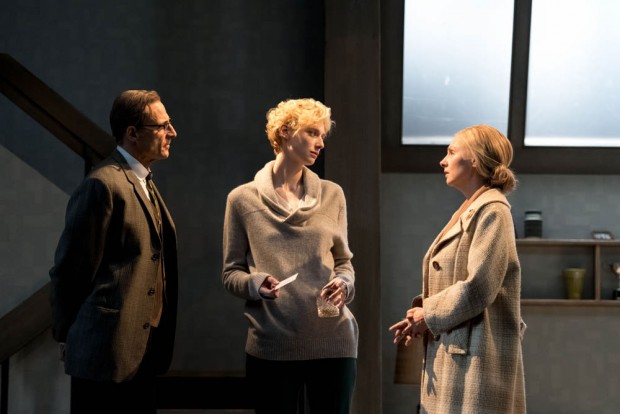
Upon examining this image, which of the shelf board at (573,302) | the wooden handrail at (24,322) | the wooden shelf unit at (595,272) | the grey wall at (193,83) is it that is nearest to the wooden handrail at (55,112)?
the wooden handrail at (24,322)

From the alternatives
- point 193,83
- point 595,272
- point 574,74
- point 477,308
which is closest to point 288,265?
point 477,308

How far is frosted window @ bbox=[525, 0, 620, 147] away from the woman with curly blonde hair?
2.39 metres

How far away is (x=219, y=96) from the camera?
15.6ft

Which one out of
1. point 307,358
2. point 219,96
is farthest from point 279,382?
point 219,96

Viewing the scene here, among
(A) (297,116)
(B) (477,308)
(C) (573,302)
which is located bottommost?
(C) (573,302)

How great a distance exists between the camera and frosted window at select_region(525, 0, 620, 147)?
4.90 metres

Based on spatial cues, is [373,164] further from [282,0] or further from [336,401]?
[336,401]

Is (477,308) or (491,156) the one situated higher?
(491,156)

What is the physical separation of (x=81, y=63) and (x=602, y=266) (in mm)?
3244

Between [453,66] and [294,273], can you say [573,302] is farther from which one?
[294,273]

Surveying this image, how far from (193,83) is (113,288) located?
94.7 inches

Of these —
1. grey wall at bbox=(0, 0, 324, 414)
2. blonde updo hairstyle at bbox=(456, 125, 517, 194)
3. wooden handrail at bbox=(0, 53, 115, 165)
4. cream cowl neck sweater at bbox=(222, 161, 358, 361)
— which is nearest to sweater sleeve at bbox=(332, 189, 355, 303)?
cream cowl neck sweater at bbox=(222, 161, 358, 361)

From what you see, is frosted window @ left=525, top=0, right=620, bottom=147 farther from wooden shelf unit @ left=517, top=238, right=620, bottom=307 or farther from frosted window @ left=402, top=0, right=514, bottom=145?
wooden shelf unit @ left=517, top=238, right=620, bottom=307

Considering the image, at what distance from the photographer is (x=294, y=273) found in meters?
2.89
